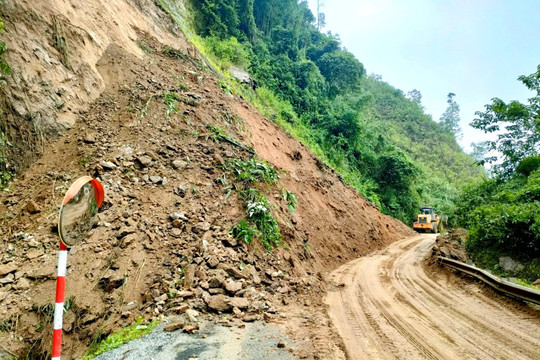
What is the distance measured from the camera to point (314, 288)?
605 cm

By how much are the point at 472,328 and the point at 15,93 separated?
30.4ft

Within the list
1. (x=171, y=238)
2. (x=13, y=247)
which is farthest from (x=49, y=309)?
(x=171, y=238)

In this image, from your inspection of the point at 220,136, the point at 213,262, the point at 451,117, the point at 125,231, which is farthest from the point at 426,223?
the point at 451,117

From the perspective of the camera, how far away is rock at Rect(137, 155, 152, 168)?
6531mm

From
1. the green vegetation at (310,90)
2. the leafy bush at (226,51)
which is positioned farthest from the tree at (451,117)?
the leafy bush at (226,51)

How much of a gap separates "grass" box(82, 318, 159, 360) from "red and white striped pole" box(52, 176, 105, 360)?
95 cm

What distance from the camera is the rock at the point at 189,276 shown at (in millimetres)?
4566

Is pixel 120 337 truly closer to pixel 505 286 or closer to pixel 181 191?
pixel 181 191

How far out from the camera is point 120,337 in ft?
12.0

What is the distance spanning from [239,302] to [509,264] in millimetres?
7975

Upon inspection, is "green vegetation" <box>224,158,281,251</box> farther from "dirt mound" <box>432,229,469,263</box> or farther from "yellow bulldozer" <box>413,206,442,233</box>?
"yellow bulldozer" <box>413,206,442,233</box>

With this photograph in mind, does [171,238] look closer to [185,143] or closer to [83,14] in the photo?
[185,143]

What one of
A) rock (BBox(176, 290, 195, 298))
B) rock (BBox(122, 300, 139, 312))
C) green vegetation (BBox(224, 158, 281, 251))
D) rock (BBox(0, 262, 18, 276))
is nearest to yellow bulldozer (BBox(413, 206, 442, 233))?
green vegetation (BBox(224, 158, 281, 251))

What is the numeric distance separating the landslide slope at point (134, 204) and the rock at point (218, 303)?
0.05ft
